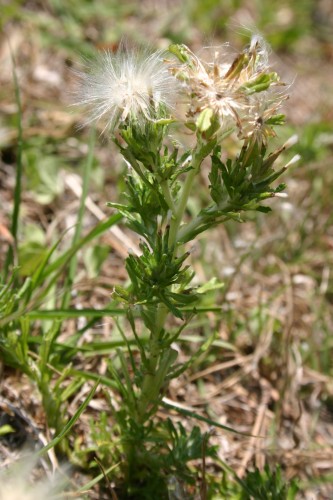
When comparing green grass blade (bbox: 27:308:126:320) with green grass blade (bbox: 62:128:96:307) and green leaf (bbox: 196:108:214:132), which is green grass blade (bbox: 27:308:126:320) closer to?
green grass blade (bbox: 62:128:96:307)

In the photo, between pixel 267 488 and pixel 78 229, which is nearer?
pixel 267 488

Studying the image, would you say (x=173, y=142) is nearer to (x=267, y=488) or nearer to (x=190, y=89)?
(x=190, y=89)

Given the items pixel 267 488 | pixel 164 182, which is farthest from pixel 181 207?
pixel 267 488

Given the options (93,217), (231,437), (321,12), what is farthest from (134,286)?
(321,12)

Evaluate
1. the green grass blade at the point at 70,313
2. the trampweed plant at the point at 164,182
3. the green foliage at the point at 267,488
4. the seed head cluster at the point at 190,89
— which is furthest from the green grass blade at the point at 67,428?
the seed head cluster at the point at 190,89

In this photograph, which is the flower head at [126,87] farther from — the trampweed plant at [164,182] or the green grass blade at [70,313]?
the green grass blade at [70,313]

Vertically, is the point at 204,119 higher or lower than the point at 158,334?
higher

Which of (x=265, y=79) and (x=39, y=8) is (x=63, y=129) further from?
(x=265, y=79)

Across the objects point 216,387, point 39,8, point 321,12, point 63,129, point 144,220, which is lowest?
point 216,387

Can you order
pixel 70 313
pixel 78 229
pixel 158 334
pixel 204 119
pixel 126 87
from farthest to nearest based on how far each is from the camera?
pixel 78 229 < pixel 70 313 < pixel 158 334 < pixel 126 87 < pixel 204 119
